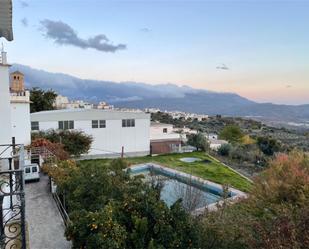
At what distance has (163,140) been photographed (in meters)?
32.2

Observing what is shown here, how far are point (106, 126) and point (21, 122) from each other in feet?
26.9

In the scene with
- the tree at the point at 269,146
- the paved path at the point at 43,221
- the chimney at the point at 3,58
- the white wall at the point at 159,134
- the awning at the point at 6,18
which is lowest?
the tree at the point at 269,146

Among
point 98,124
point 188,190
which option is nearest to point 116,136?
point 98,124

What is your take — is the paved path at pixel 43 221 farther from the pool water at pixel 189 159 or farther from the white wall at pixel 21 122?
the pool water at pixel 189 159

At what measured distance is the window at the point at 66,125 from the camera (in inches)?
1067

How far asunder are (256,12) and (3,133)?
16.8 metres

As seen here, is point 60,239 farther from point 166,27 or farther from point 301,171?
point 166,27

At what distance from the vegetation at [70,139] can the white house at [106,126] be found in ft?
4.68

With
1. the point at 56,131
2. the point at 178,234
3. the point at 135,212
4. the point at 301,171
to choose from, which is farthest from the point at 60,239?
the point at 56,131

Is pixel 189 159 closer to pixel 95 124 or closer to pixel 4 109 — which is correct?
pixel 95 124

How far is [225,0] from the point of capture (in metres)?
16.5

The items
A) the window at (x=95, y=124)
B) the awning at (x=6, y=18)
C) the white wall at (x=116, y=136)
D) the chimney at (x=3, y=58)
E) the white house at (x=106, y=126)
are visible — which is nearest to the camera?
the awning at (x=6, y=18)

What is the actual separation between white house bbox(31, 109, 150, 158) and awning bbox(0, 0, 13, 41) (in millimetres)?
21975

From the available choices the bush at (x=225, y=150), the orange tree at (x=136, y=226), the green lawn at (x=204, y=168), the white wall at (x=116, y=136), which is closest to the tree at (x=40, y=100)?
the white wall at (x=116, y=136)
